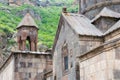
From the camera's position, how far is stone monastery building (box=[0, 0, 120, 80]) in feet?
39.1

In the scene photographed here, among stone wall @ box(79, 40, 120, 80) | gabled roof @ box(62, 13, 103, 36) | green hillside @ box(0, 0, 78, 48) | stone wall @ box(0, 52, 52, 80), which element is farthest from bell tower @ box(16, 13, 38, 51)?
green hillside @ box(0, 0, 78, 48)

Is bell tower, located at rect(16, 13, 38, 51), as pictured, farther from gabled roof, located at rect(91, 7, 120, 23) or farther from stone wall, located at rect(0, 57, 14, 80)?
gabled roof, located at rect(91, 7, 120, 23)

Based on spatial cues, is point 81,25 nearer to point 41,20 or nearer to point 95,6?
point 95,6

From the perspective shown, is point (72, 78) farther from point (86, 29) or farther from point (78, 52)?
point (86, 29)

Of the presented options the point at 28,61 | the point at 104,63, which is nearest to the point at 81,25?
the point at 104,63

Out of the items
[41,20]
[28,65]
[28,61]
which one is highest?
Answer: [41,20]

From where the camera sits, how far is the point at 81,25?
16094 mm

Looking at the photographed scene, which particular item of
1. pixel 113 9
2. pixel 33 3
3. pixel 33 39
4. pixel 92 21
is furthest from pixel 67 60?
pixel 33 3

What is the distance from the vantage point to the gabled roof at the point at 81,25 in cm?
1526

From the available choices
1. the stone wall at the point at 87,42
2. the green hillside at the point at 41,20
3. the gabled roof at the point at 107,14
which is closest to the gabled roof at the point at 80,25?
the stone wall at the point at 87,42

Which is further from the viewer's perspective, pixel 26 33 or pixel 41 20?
pixel 41 20

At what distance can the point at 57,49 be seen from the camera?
55.2 ft

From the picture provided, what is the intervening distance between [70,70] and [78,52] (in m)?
0.95

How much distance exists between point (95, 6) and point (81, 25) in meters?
2.69
